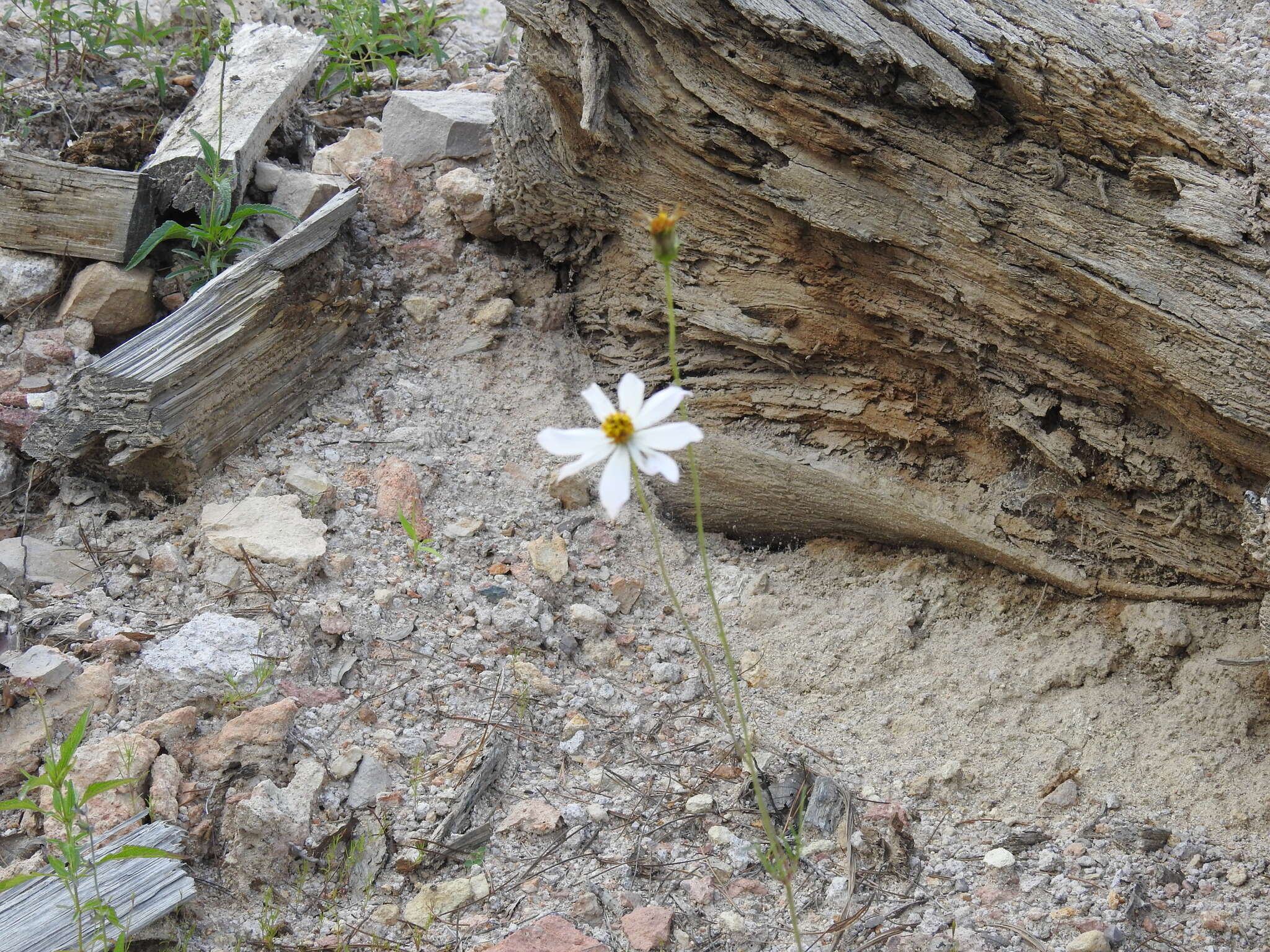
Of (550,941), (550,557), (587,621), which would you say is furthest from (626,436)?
(550,557)

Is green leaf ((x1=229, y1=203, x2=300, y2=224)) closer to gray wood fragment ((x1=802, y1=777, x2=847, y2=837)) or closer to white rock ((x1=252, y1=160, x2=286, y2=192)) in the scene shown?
white rock ((x1=252, y1=160, x2=286, y2=192))

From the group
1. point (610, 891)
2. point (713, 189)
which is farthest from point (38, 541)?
point (713, 189)

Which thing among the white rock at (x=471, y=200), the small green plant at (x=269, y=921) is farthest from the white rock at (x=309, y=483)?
the small green plant at (x=269, y=921)

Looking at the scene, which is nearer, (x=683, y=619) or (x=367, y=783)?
(x=683, y=619)

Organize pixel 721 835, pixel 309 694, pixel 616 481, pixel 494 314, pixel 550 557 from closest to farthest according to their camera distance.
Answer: pixel 616 481 → pixel 721 835 → pixel 309 694 → pixel 550 557 → pixel 494 314

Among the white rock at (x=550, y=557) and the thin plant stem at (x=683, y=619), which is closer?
the thin plant stem at (x=683, y=619)

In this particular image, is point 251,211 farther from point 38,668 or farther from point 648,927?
point 648,927

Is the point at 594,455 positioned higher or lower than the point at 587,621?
higher

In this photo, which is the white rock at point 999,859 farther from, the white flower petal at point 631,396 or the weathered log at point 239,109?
the weathered log at point 239,109
